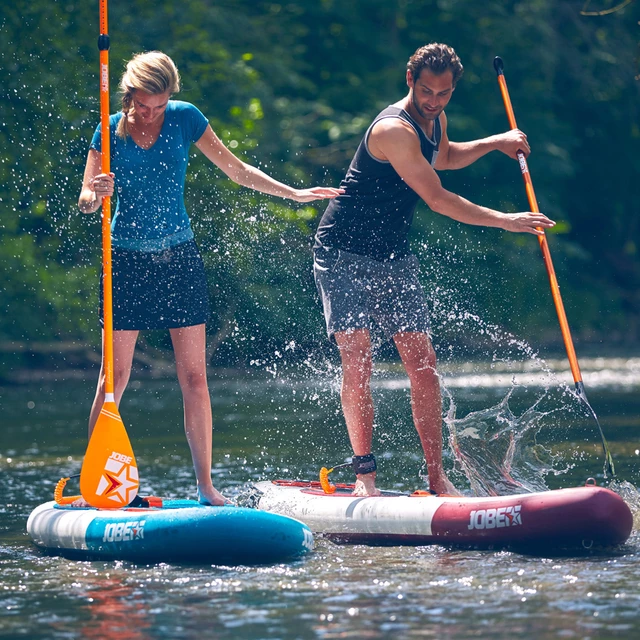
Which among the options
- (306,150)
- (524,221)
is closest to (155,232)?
(524,221)

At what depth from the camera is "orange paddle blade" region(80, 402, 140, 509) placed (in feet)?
19.5

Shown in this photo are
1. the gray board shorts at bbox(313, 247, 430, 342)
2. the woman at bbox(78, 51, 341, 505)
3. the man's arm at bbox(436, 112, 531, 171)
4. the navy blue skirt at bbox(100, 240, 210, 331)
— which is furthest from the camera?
the man's arm at bbox(436, 112, 531, 171)

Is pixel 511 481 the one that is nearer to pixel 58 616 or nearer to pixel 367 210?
pixel 367 210

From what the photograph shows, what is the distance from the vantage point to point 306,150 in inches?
1003

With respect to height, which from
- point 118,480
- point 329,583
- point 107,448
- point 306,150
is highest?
point 306,150

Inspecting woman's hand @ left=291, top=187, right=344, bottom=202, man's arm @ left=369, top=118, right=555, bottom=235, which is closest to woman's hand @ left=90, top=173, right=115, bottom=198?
woman's hand @ left=291, top=187, right=344, bottom=202

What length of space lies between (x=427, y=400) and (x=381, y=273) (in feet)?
2.01

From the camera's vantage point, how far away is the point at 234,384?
60.7 feet

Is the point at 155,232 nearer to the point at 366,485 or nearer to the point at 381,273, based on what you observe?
the point at 381,273

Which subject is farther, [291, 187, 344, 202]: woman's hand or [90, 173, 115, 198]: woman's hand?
[291, 187, 344, 202]: woman's hand

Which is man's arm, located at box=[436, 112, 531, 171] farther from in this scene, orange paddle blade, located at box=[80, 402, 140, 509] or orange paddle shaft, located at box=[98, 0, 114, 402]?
orange paddle blade, located at box=[80, 402, 140, 509]

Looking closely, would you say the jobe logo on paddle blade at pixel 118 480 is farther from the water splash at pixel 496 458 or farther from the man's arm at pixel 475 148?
the man's arm at pixel 475 148

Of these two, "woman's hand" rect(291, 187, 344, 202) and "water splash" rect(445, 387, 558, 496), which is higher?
"woman's hand" rect(291, 187, 344, 202)

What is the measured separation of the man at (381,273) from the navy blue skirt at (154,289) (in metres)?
0.67
